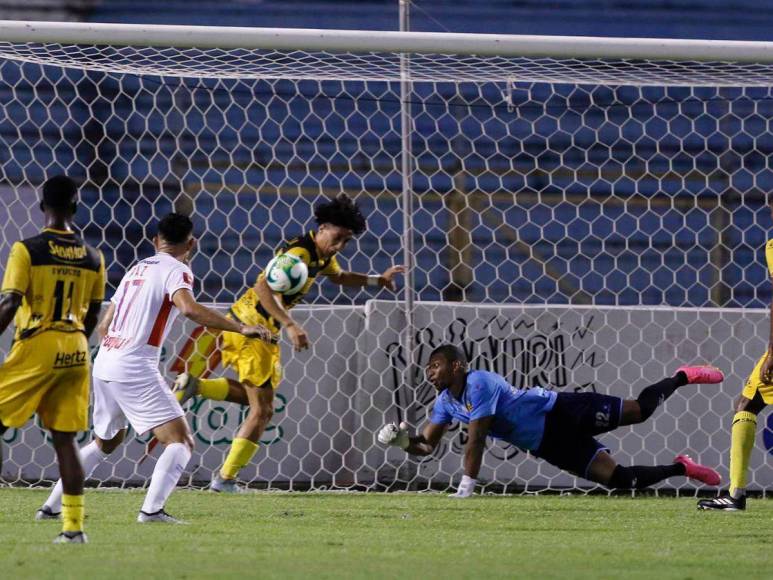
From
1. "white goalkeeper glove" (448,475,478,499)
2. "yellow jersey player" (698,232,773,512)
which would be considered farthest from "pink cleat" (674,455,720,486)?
"white goalkeeper glove" (448,475,478,499)

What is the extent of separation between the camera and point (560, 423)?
6902mm

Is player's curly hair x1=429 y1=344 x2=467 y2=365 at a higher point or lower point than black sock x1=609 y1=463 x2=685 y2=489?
higher

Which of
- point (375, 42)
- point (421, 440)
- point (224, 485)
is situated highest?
point (375, 42)

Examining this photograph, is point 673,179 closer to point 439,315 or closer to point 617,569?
point 439,315

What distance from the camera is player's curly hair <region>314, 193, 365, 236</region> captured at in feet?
23.4

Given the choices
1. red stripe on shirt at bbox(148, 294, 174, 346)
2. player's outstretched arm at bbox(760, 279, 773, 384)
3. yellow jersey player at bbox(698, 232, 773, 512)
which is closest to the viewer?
red stripe on shirt at bbox(148, 294, 174, 346)

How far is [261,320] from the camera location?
7.28m

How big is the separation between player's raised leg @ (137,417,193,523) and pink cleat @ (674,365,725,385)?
2.93 meters

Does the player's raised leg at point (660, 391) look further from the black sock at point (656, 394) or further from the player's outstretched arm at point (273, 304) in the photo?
the player's outstretched arm at point (273, 304)

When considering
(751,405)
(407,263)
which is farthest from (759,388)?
(407,263)

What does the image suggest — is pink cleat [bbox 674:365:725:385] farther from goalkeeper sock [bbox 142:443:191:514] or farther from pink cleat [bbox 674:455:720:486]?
goalkeeper sock [bbox 142:443:191:514]

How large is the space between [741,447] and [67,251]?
3.66 m

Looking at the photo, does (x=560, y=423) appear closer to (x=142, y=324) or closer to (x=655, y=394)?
(x=655, y=394)

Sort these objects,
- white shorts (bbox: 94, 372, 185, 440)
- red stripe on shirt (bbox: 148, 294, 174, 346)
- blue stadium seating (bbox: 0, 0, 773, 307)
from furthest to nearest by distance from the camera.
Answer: blue stadium seating (bbox: 0, 0, 773, 307) → red stripe on shirt (bbox: 148, 294, 174, 346) → white shorts (bbox: 94, 372, 185, 440)
